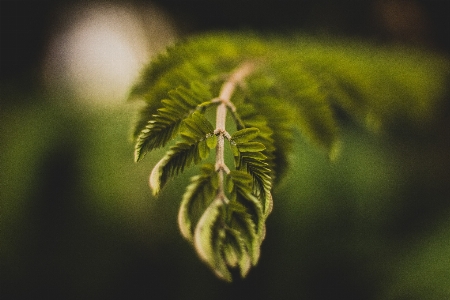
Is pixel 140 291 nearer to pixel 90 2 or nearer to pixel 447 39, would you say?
pixel 90 2

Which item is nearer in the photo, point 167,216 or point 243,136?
point 243,136

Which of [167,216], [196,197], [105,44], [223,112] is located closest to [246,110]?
[223,112]

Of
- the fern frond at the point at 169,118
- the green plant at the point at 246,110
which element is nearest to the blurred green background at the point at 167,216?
the green plant at the point at 246,110

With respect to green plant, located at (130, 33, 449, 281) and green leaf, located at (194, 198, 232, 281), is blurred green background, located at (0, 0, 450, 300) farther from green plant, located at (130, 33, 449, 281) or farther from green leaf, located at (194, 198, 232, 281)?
green leaf, located at (194, 198, 232, 281)

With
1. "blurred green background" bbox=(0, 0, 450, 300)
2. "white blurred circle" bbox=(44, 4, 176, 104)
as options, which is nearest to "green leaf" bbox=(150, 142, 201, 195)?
"blurred green background" bbox=(0, 0, 450, 300)

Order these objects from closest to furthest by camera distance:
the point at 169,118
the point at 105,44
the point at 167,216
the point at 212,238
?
the point at 212,238, the point at 169,118, the point at 167,216, the point at 105,44

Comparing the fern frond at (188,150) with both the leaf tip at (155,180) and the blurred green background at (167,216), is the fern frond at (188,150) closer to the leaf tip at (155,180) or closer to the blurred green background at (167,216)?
the leaf tip at (155,180)

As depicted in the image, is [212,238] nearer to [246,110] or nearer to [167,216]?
[246,110]

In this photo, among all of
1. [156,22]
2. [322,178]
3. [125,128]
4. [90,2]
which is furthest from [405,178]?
[90,2]

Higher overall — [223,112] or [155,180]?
[223,112]
